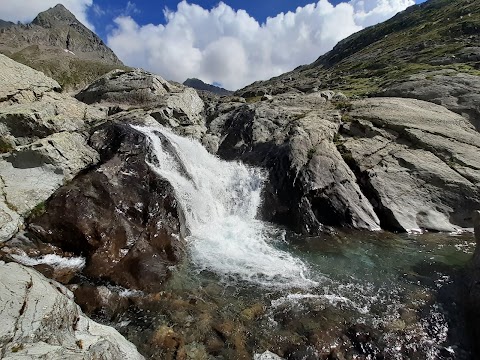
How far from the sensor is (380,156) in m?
38.7

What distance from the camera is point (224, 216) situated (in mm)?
35312

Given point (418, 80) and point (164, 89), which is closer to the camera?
point (418, 80)

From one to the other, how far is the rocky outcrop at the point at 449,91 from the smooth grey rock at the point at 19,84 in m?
50.3

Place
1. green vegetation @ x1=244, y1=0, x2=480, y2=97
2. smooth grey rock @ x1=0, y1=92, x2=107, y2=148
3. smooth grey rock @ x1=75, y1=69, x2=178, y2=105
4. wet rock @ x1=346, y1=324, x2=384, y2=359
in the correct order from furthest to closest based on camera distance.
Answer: green vegetation @ x1=244, y1=0, x2=480, y2=97 → smooth grey rock @ x1=75, y1=69, x2=178, y2=105 → smooth grey rock @ x1=0, y1=92, x2=107, y2=148 → wet rock @ x1=346, y1=324, x2=384, y2=359

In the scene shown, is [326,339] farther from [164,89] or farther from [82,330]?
[164,89]

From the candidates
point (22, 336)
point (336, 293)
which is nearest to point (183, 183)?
point (336, 293)

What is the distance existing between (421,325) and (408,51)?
117409 mm

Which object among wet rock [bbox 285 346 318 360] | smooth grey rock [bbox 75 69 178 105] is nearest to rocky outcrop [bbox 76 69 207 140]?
smooth grey rock [bbox 75 69 178 105]

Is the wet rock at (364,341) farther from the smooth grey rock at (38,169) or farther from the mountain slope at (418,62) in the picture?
the mountain slope at (418,62)

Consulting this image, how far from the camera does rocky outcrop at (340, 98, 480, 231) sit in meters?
34.4

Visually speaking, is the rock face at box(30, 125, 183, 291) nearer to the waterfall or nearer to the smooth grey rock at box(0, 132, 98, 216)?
the smooth grey rock at box(0, 132, 98, 216)

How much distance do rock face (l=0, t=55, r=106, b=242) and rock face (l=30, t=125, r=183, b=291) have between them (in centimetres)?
125

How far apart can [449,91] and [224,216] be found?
38540 millimetres

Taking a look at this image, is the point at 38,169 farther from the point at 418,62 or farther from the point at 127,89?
the point at 418,62
